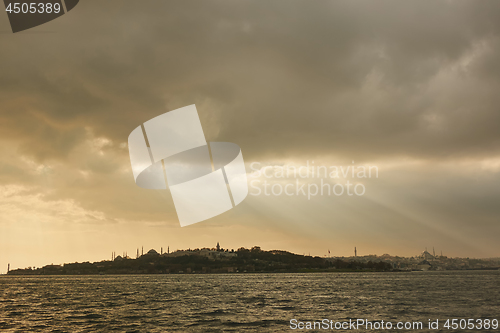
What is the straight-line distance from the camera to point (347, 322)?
40.9 m

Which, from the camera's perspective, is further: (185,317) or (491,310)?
(491,310)

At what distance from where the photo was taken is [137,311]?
53688 mm

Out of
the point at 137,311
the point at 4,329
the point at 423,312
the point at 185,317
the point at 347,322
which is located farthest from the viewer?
the point at 137,311

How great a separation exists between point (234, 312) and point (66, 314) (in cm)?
2241

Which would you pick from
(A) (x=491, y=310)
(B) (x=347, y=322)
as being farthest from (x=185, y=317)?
(A) (x=491, y=310)

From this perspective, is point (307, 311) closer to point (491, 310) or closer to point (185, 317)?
point (185, 317)

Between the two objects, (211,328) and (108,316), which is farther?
(108,316)

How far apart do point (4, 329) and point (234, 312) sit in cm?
2604

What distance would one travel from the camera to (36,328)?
3944 centimetres

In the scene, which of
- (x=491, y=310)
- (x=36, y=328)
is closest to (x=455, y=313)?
(x=491, y=310)

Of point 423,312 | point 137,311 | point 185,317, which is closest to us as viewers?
point 185,317

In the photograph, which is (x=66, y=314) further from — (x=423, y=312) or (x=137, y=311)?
(x=423, y=312)

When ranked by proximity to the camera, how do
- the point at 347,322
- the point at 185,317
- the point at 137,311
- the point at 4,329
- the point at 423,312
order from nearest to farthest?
the point at 4,329 < the point at 347,322 < the point at 185,317 < the point at 423,312 < the point at 137,311

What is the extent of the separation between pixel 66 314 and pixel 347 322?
120ft
